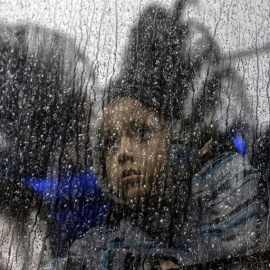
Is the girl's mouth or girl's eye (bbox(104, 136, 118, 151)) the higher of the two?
girl's eye (bbox(104, 136, 118, 151))

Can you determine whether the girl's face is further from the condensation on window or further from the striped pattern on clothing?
the striped pattern on clothing

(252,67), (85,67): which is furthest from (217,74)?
(85,67)

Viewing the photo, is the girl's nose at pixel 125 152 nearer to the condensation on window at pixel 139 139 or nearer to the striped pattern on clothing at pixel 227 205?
the condensation on window at pixel 139 139

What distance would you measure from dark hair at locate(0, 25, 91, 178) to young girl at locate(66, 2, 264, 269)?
0.37 feet

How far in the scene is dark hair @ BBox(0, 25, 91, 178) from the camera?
134cm

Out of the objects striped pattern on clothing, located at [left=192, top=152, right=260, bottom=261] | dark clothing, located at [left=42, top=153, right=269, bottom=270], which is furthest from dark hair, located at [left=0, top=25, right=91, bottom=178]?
striped pattern on clothing, located at [left=192, top=152, right=260, bottom=261]

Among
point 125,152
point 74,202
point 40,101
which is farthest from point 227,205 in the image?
point 40,101

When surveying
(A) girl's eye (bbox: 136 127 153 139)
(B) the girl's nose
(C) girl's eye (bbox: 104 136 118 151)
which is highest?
(A) girl's eye (bbox: 136 127 153 139)

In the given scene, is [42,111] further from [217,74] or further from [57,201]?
[217,74]

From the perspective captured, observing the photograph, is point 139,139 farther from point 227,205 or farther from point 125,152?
point 227,205

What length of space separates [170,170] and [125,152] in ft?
0.50

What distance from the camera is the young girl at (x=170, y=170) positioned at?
1.22m

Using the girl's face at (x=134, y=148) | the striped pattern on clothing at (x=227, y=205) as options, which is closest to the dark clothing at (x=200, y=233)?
the striped pattern on clothing at (x=227, y=205)

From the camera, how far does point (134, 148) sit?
4.24ft
